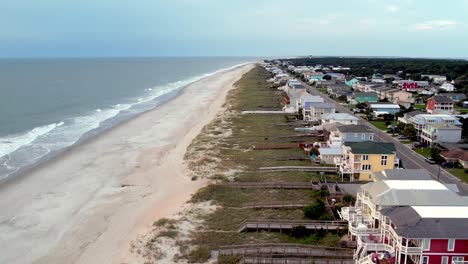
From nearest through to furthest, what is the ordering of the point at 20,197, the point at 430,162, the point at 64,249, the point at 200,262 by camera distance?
the point at 200,262
the point at 64,249
the point at 20,197
the point at 430,162

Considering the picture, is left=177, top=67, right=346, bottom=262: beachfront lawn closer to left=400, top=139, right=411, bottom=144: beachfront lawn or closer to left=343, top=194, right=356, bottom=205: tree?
left=343, top=194, right=356, bottom=205: tree

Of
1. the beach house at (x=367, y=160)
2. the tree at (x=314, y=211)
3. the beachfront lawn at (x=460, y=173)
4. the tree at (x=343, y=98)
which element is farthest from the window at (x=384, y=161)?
the tree at (x=343, y=98)

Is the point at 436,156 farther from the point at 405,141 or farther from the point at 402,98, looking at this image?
the point at 402,98

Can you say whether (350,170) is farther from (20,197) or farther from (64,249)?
(20,197)

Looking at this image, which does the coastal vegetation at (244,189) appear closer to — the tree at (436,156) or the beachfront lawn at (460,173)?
the beachfront lawn at (460,173)

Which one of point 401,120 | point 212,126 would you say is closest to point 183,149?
point 212,126

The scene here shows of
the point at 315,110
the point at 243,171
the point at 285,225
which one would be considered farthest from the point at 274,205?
the point at 315,110

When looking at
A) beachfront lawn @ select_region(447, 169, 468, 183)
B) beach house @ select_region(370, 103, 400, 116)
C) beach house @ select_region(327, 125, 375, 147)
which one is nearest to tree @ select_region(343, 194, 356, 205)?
beach house @ select_region(327, 125, 375, 147)
